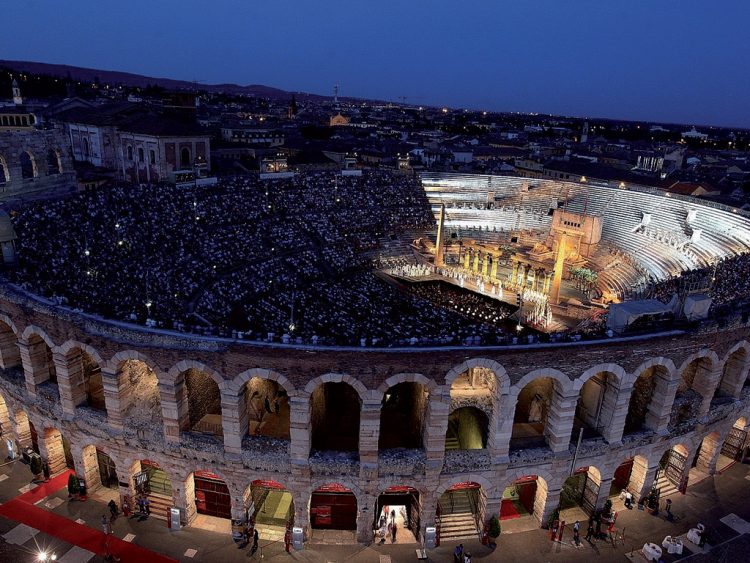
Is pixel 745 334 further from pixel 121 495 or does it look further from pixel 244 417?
pixel 121 495

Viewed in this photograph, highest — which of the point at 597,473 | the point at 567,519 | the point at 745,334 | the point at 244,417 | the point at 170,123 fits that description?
the point at 170,123

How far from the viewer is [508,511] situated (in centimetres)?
2842

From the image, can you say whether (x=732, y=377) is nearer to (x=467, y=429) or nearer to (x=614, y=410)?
(x=614, y=410)

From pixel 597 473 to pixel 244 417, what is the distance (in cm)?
1774

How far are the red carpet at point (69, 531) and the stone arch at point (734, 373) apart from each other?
30.2 m

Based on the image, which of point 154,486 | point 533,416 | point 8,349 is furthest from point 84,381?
point 533,416

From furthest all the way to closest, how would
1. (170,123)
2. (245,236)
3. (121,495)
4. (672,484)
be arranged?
1. (170,123)
2. (245,236)
3. (672,484)
4. (121,495)

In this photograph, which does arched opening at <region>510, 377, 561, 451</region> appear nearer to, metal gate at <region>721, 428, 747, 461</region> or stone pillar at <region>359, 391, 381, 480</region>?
stone pillar at <region>359, 391, 381, 480</region>

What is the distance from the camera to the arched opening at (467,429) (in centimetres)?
2942

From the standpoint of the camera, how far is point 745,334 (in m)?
28.6

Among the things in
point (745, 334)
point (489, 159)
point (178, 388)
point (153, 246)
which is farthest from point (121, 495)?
point (489, 159)

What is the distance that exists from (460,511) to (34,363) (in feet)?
74.6

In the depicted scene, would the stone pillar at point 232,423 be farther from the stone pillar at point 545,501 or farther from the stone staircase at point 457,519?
the stone pillar at point 545,501

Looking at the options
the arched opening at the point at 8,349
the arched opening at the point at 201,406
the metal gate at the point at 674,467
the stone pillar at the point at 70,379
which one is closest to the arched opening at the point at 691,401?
the metal gate at the point at 674,467
